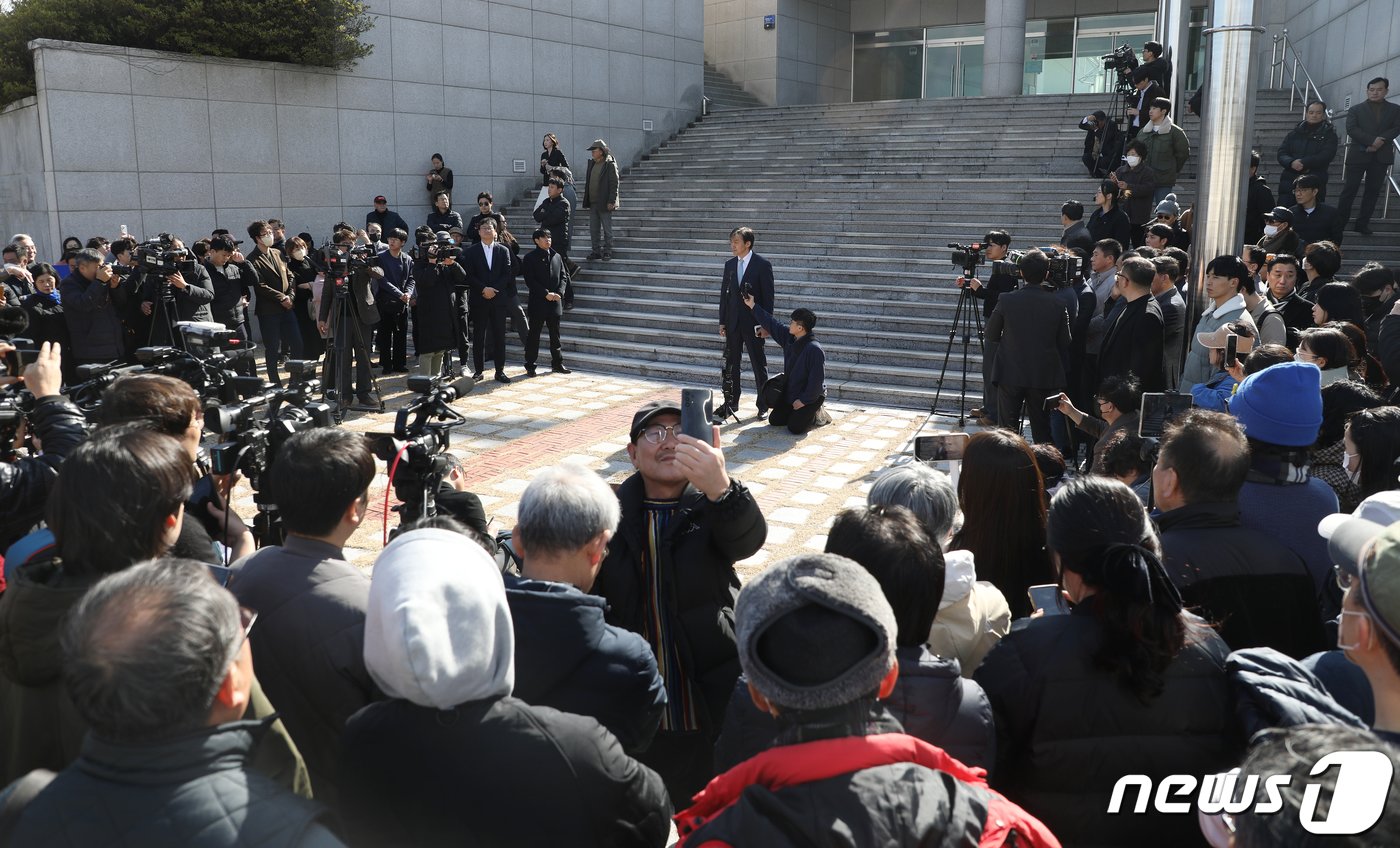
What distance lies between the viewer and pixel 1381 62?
14.0 metres

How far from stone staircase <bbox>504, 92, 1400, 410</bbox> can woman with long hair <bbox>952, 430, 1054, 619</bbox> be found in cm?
765

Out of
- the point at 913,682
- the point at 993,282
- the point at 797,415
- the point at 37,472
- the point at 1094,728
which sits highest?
the point at 993,282

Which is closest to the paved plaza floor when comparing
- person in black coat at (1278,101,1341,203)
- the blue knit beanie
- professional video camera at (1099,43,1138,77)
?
the blue knit beanie

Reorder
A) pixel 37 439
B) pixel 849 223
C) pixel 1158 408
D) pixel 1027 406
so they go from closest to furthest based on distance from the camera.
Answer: pixel 37 439 < pixel 1158 408 < pixel 1027 406 < pixel 849 223

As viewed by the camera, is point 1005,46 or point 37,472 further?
point 1005,46

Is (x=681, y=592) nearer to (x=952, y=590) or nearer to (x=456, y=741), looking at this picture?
(x=952, y=590)

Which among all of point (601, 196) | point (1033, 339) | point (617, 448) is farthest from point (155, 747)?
point (601, 196)

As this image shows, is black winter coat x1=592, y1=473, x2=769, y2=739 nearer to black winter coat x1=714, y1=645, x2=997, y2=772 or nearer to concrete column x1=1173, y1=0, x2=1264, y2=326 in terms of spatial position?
black winter coat x1=714, y1=645, x2=997, y2=772

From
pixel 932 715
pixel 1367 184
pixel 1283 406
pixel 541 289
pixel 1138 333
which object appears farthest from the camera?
pixel 1367 184

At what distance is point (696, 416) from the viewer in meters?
2.83

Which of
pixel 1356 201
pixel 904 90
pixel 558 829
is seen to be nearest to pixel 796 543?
pixel 558 829

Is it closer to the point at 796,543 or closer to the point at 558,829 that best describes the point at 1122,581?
the point at 558,829

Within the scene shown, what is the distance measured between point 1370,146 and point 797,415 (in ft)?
28.0

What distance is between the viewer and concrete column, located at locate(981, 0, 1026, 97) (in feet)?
73.0
